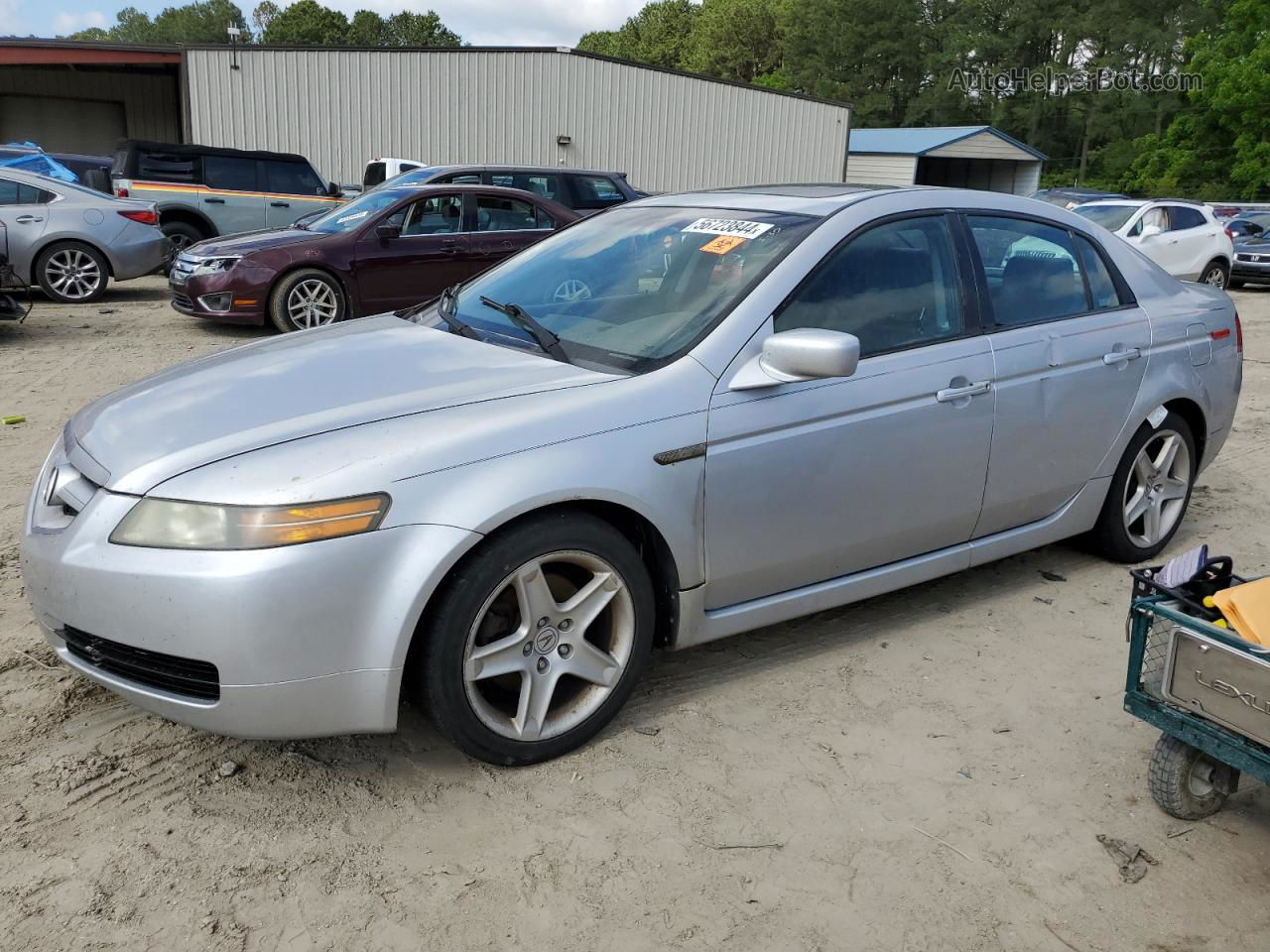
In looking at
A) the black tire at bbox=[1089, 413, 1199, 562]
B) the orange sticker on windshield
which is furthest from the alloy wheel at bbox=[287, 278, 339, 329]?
the black tire at bbox=[1089, 413, 1199, 562]

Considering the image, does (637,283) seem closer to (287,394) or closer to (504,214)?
(287,394)

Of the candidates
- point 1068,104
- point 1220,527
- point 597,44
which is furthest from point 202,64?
point 597,44

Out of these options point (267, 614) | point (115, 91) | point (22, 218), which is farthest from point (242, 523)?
point (115, 91)

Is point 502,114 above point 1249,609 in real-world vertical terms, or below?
above

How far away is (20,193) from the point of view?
A: 11445 mm

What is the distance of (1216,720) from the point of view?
267 cm

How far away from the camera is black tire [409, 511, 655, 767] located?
2768 mm

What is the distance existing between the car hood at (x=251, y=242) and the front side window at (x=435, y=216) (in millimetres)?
836

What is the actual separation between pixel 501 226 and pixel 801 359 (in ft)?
27.1

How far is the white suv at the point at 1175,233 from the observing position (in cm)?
1488

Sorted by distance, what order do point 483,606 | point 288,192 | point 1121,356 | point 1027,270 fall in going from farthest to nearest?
point 288,192 < point 1121,356 < point 1027,270 < point 483,606

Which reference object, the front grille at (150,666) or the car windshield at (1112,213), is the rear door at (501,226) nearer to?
the front grille at (150,666)

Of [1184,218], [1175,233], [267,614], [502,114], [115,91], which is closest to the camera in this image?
[267,614]

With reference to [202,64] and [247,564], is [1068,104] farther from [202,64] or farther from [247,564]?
[247,564]
